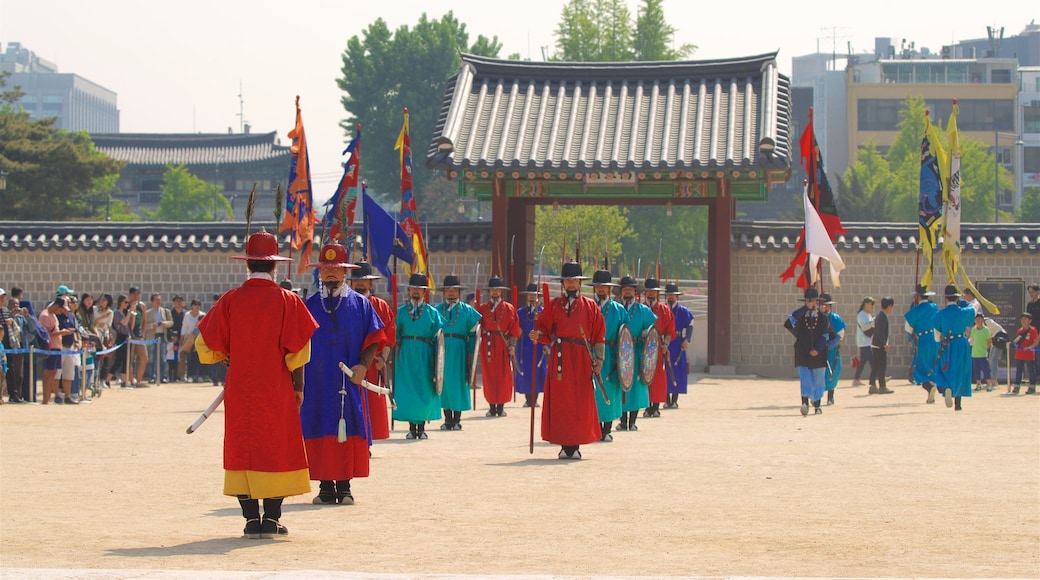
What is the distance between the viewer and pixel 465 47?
60531 mm

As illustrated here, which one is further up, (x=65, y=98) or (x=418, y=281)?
(x=65, y=98)

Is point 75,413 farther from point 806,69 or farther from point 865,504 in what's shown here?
point 806,69

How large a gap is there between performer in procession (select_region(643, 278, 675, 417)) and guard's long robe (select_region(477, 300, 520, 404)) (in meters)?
1.62

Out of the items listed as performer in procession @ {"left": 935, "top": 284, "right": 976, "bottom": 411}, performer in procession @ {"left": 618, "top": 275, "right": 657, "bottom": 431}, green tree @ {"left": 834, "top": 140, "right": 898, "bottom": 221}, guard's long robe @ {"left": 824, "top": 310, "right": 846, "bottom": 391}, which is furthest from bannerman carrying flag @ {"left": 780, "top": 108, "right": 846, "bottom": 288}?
green tree @ {"left": 834, "top": 140, "right": 898, "bottom": 221}

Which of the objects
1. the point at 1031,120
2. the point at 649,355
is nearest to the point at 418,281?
the point at 649,355

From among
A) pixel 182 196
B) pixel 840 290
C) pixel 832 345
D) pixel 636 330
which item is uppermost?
pixel 182 196

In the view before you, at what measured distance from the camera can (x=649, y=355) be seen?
15.0 m

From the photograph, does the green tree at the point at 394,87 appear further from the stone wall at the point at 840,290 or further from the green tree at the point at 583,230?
the stone wall at the point at 840,290

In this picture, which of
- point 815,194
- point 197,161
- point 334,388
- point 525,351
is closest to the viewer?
point 334,388

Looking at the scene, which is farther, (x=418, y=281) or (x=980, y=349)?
(x=980, y=349)

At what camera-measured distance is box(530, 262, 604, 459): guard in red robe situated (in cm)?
1251

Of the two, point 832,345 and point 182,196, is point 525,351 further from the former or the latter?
point 182,196

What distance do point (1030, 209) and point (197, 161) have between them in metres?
36.8

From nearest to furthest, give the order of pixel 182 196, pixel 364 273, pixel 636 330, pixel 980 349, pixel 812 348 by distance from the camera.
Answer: pixel 364 273 → pixel 636 330 → pixel 812 348 → pixel 980 349 → pixel 182 196
